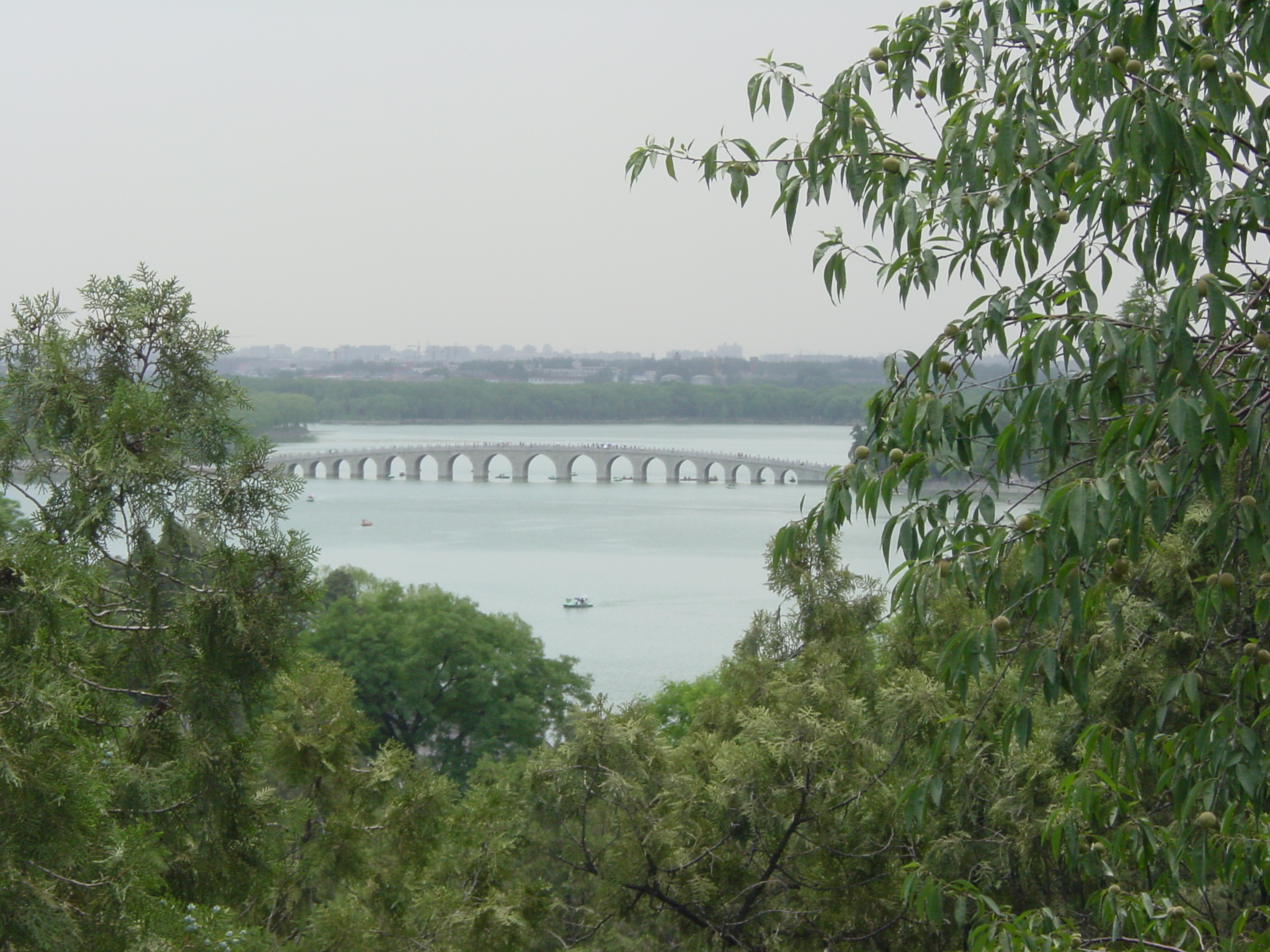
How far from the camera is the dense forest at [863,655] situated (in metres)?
1.80

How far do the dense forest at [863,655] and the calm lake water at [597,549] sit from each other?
8117 mm

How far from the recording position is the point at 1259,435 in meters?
1.58

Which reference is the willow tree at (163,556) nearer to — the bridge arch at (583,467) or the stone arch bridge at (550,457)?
the stone arch bridge at (550,457)

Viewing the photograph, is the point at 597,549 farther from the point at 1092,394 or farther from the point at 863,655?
the point at 1092,394

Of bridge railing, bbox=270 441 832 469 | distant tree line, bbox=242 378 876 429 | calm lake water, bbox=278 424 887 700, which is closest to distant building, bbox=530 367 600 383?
distant tree line, bbox=242 378 876 429

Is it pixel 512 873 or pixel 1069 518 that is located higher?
pixel 1069 518

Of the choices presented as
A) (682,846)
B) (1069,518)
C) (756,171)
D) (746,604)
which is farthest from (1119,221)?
(746,604)

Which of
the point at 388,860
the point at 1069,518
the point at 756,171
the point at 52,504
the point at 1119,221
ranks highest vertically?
the point at 756,171

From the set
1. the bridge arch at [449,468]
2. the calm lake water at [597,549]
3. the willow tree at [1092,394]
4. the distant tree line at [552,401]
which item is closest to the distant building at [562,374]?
the distant tree line at [552,401]

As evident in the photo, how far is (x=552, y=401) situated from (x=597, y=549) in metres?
32.4

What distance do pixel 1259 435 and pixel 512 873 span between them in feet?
15.4

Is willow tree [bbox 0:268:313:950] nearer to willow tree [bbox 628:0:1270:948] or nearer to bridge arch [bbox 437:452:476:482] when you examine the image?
willow tree [bbox 628:0:1270:948]

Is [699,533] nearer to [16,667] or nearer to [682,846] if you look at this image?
[682,846]

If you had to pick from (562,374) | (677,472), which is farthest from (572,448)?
(562,374)
